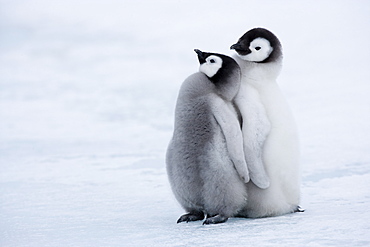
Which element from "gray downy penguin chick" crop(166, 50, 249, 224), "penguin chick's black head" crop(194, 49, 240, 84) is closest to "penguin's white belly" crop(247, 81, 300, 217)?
"gray downy penguin chick" crop(166, 50, 249, 224)

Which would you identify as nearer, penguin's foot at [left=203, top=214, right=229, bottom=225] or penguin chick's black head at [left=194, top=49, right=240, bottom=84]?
penguin's foot at [left=203, top=214, right=229, bottom=225]

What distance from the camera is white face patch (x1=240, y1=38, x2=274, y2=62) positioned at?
10.6 ft

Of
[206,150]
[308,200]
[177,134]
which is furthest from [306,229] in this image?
[308,200]

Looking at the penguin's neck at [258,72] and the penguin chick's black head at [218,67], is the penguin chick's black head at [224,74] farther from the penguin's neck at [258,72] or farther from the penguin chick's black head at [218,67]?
the penguin's neck at [258,72]

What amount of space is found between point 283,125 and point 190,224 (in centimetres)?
73

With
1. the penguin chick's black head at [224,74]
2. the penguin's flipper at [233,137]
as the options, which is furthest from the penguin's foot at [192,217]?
the penguin chick's black head at [224,74]

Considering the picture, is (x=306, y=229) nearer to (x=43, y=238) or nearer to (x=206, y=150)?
(x=206, y=150)

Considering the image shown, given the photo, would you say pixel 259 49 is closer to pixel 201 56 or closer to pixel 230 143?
pixel 201 56

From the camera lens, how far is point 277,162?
3.14 meters

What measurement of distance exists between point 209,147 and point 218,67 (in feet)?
1.41

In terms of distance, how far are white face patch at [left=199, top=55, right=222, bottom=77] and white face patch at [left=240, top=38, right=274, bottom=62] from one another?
0.71 feet

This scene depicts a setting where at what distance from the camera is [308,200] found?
3787 mm

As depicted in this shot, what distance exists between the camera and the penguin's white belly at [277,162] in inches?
123

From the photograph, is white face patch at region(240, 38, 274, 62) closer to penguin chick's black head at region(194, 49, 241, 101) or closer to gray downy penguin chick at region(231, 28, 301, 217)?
gray downy penguin chick at region(231, 28, 301, 217)
